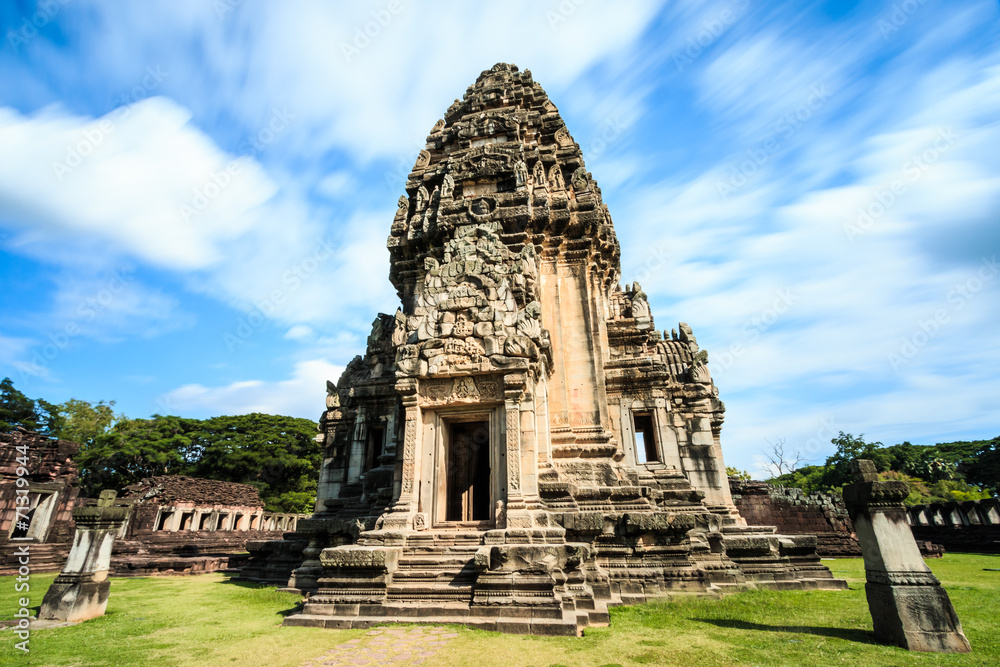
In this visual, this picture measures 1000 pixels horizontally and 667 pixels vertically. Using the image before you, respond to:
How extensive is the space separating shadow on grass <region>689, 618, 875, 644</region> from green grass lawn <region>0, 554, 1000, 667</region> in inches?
0.6

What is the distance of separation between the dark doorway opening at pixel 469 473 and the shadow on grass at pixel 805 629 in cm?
602

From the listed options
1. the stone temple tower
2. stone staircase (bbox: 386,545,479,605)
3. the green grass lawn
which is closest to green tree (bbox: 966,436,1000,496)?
the stone temple tower

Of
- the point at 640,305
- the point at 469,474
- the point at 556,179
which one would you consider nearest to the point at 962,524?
the point at 640,305

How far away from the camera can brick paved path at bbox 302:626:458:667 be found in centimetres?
581

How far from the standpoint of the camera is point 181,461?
49281mm

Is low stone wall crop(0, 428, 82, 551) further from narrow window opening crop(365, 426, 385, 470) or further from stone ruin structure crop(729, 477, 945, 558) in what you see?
stone ruin structure crop(729, 477, 945, 558)

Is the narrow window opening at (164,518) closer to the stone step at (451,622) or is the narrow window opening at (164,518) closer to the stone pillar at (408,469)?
the stone pillar at (408,469)

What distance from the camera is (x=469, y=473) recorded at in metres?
12.9

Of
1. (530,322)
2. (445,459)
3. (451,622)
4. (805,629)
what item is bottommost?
(805,629)

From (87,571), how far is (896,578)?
43.6ft

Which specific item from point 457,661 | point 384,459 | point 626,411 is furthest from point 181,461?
point 457,661

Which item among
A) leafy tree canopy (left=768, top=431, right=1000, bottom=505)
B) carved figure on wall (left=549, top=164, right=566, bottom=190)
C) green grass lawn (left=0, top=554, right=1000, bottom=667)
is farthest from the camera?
leafy tree canopy (left=768, top=431, right=1000, bottom=505)

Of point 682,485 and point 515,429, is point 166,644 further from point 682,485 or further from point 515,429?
point 682,485

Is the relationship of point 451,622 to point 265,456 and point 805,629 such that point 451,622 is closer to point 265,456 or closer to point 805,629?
point 805,629
